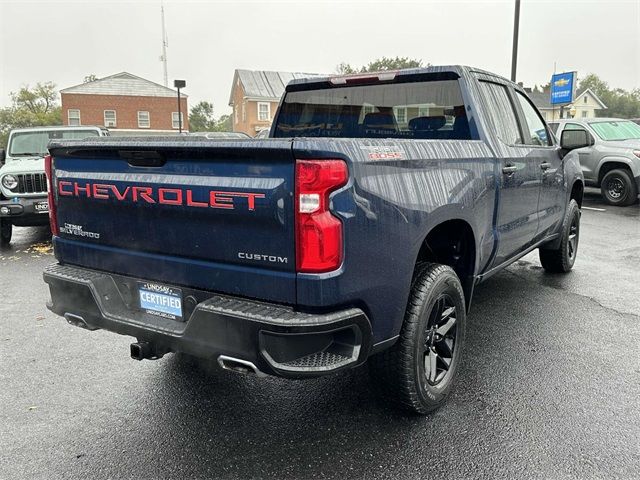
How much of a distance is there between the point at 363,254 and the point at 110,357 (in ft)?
7.96

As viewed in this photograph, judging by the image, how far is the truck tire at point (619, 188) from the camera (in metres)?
11.6

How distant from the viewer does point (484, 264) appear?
A: 3668mm

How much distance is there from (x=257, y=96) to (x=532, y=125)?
42239 mm

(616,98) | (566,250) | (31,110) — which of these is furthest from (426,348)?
(616,98)

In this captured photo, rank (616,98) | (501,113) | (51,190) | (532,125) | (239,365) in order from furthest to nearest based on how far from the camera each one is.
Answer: (616,98)
(532,125)
(501,113)
(51,190)
(239,365)

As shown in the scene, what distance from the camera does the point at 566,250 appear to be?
5.93m

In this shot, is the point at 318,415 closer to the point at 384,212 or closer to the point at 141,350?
the point at 141,350

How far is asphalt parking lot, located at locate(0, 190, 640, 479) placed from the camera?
99.9 inches

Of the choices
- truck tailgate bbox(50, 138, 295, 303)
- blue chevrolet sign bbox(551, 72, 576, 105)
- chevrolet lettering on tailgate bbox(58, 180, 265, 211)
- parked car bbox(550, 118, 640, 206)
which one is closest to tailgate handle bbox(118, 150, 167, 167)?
truck tailgate bbox(50, 138, 295, 303)

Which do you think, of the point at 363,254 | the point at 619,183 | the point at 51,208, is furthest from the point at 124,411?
the point at 619,183

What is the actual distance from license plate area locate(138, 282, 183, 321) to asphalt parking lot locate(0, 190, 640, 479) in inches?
27.0

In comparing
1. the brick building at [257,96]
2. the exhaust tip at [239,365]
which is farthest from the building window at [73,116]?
the exhaust tip at [239,365]

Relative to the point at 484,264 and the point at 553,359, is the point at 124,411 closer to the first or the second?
the point at 484,264

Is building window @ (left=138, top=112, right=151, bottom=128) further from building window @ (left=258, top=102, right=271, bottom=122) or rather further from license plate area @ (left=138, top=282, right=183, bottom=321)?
license plate area @ (left=138, top=282, right=183, bottom=321)
